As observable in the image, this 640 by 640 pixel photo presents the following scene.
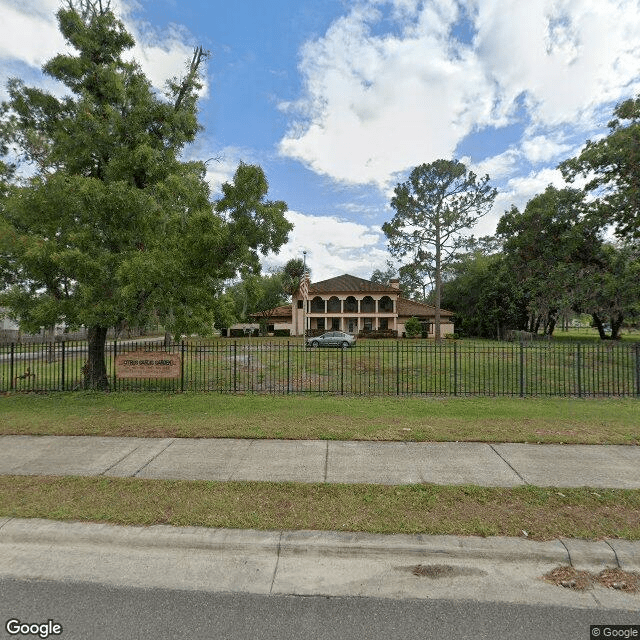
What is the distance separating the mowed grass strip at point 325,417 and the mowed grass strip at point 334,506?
75.7 inches

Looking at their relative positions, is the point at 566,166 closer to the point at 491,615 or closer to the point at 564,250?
the point at 564,250

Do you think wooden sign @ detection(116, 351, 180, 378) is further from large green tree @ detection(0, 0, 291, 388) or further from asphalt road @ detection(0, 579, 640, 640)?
asphalt road @ detection(0, 579, 640, 640)

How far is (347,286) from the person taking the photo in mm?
44656

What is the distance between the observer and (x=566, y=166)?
19.8 metres

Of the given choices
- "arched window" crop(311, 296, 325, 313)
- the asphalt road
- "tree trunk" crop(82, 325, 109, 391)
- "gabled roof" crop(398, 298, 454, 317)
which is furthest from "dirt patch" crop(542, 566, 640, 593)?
"gabled roof" crop(398, 298, 454, 317)

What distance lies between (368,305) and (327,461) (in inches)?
1545

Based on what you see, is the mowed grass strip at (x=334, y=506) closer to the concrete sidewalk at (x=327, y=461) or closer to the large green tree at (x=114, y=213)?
the concrete sidewalk at (x=327, y=461)

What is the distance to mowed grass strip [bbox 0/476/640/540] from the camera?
11.6ft

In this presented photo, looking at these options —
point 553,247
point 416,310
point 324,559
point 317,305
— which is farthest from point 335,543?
point 416,310

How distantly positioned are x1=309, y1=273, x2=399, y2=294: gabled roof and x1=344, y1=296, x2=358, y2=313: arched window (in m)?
1.10

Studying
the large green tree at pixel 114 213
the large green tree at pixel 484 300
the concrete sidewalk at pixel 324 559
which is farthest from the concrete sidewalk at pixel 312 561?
the large green tree at pixel 484 300

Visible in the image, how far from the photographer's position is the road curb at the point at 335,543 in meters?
3.17

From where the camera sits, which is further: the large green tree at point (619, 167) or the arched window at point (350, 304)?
the arched window at point (350, 304)

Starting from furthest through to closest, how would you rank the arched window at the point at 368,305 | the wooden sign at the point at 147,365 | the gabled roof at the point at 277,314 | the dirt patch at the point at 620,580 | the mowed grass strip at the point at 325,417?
the gabled roof at the point at 277,314 → the arched window at the point at 368,305 → the wooden sign at the point at 147,365 → the mowed grass strip at the point at 325,417 → the dirt patch at the point at 620,580
